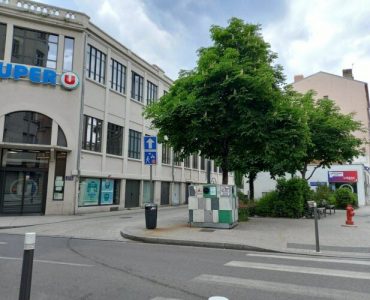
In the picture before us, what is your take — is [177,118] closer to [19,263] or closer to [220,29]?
[220,29]

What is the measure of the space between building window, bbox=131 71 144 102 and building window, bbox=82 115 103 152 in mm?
5347

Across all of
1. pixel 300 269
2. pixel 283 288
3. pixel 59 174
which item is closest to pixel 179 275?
pixel 283 288

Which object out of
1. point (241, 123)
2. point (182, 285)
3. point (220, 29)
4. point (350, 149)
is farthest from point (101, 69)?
point (182, 285)

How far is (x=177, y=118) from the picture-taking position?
15.1 metres

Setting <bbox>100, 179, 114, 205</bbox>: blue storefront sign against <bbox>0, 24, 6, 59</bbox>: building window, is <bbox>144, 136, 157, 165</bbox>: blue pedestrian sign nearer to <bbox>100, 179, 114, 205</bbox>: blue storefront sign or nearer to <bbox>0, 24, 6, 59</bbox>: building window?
A: <bbox>100, 179, 114, 205</bbox>: blue storefront sign

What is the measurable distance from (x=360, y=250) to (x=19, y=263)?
8.91m

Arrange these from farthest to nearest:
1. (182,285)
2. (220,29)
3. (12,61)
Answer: (12,61) → (220,29) → (182,285)

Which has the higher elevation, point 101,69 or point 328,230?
point 101,69

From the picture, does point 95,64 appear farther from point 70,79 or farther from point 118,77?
point 70,79

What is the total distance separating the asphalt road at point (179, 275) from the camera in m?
5.58

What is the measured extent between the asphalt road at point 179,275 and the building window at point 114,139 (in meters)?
16.1

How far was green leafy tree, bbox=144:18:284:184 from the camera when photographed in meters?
14.3

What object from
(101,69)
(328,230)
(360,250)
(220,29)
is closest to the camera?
(360,250)

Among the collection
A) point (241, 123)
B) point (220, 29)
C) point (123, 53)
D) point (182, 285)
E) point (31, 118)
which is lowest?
point (182, 285)
